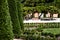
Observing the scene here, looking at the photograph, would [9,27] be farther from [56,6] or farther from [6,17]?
[56,6]

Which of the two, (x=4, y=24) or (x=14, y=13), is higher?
(x=4, y=24)

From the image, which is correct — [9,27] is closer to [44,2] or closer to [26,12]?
[26,12]

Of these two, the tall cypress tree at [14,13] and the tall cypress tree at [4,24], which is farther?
the tall cypress tree at [14,13]

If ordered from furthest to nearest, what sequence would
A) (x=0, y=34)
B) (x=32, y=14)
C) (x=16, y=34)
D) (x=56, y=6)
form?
1. (x=56, y=6)
2. (x=32, y=14)
3. (x=16, y=34)
4. (x=0, y=34)

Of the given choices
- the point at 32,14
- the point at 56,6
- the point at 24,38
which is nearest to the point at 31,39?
the point at 24,38

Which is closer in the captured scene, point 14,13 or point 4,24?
point 4,24

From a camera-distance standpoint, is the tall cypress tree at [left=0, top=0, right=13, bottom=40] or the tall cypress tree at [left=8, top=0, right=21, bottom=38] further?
the tall cypress tree at [left=8, top=0, right=21, bottom=38]

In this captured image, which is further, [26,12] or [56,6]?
[56,6]

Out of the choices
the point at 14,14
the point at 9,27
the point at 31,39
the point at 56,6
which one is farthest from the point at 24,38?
the point at 56,6

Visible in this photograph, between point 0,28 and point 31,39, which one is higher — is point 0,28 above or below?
above

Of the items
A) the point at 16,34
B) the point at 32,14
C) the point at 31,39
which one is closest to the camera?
the point at 31,39
